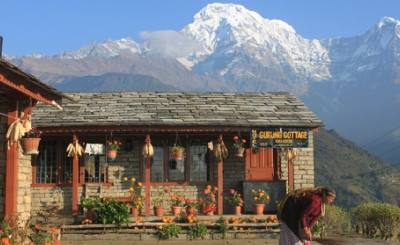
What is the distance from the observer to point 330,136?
333 feet

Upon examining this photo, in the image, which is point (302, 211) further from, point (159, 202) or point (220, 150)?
point (159, 202)

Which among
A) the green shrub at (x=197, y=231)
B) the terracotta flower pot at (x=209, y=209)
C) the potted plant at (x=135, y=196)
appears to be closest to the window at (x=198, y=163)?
the terracotta flower pot at (x=209, y=209)

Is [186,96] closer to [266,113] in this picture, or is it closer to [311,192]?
[266,113]

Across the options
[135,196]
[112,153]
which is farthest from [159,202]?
[112,153]

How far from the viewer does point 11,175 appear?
41.9ft

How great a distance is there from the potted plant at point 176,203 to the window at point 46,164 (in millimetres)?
3726

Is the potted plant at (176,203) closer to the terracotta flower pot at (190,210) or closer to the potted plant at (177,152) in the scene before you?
the terracotta flower pot at (190,210)

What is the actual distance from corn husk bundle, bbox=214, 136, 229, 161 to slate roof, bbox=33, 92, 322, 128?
634 millimetres

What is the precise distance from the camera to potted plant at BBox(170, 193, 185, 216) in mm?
18984

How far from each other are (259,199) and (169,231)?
3366 mm

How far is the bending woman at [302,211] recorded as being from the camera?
870cm

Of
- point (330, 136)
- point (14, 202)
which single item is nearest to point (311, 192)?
point (14, 202)

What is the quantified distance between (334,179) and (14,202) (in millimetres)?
70653

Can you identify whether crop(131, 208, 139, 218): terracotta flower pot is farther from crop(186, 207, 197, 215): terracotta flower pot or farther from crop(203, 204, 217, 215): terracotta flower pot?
crop(203, 204, 217, 215): terracotta flower pot
